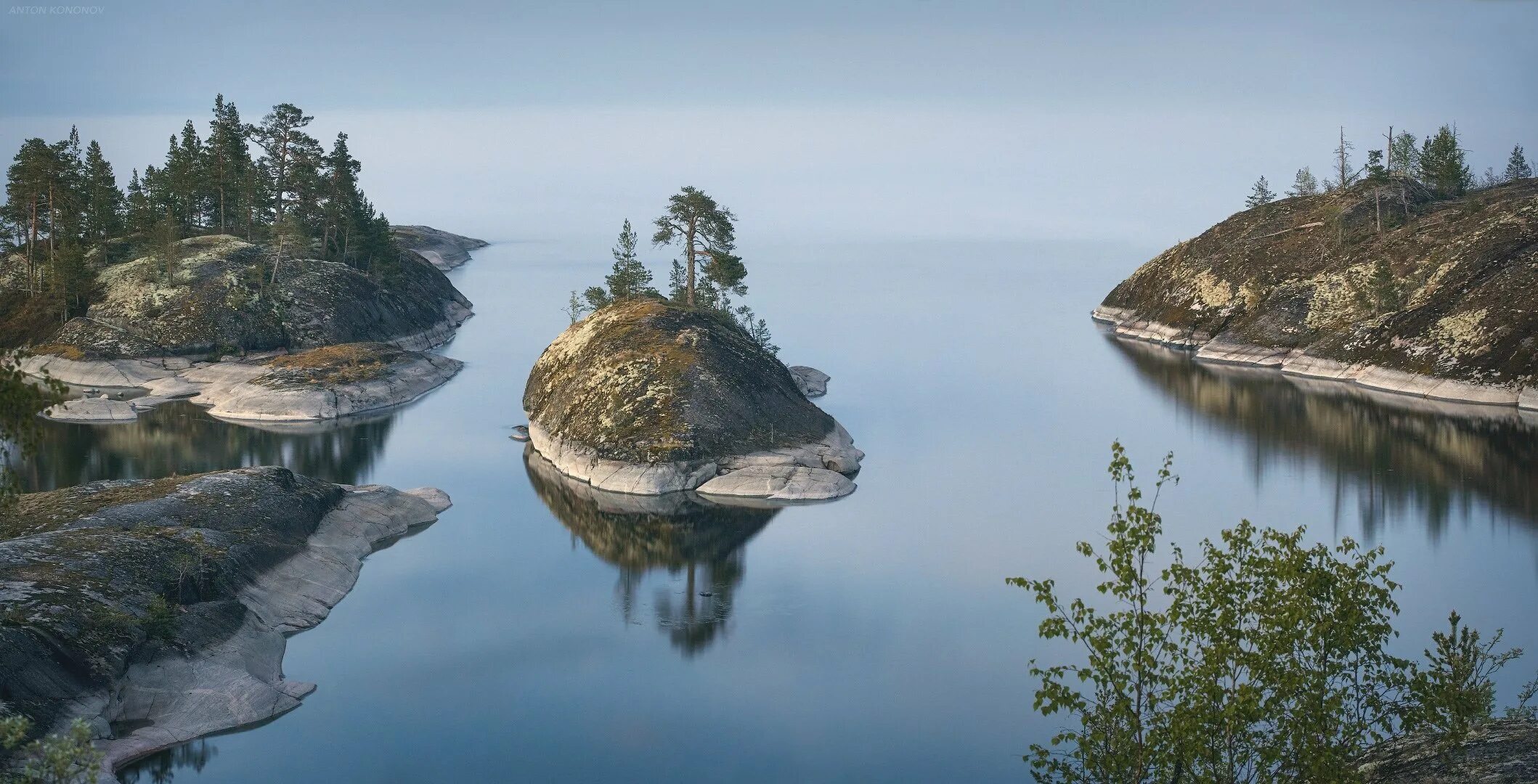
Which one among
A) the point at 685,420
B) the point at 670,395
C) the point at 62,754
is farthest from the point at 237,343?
the point at 62,754

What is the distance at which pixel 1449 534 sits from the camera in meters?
74.3

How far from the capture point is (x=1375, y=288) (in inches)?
5098

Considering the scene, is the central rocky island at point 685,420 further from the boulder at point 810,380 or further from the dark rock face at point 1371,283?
the dark rock face at point 1371,283

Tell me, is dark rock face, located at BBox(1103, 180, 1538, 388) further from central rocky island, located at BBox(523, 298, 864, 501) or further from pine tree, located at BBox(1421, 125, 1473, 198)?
central rocky island, located at BBox(523, 298, 864, 501)

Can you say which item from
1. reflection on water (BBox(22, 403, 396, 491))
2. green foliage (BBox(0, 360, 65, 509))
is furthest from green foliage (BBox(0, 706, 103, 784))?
reflection on water (BBox(22, 403, 396, 491))

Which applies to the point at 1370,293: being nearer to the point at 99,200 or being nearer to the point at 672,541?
the point at 672,541

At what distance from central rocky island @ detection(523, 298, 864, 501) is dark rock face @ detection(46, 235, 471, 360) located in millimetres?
41169

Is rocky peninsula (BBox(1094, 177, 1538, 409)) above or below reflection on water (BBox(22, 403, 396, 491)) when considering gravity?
above

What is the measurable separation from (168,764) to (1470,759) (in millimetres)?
39669

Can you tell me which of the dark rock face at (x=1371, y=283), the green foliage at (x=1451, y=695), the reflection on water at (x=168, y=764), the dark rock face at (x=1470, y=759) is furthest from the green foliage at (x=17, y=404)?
the dark rock face at (x=1371, y=283)

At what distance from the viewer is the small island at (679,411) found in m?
84.0

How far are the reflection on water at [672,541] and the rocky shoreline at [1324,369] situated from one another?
66153 millimetres

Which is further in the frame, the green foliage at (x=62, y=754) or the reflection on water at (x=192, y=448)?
the reflection on water at (x=192, y=448)

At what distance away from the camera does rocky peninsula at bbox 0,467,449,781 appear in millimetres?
45312
